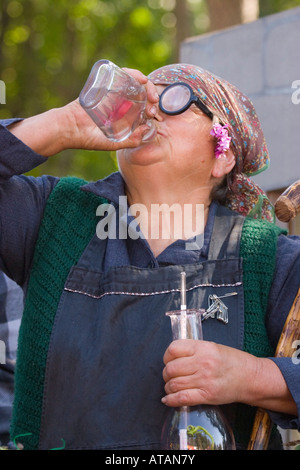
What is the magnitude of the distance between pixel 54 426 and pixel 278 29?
3044 millimetres

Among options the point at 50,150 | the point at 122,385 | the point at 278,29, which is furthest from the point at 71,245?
the point at 278,29

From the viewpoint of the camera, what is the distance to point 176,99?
2.45 meters

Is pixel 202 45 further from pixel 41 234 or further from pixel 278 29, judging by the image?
pixel 41 234

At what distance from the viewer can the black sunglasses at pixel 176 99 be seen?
244cm

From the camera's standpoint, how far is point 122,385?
2182mm

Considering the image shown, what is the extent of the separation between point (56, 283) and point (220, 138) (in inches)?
28.3

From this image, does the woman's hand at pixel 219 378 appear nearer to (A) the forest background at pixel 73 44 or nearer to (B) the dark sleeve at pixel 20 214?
(B) the dark sleeve at pixel 20 214

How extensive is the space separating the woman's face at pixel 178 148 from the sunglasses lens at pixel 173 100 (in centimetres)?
3

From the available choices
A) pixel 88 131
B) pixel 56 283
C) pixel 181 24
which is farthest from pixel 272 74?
pixel 181 24

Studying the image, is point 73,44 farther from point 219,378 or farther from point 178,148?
point 219,378

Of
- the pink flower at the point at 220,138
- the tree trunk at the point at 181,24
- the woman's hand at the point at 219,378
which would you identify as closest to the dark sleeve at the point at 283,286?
the woman's hand at the point at 219,378

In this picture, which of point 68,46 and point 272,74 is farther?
point 68,46

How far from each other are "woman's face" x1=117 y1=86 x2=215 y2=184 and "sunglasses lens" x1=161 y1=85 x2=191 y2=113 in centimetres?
3
